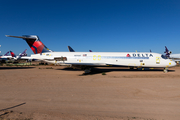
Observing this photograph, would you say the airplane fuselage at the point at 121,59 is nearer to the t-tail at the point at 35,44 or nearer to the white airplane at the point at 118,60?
the white airplane at the point at 118,60

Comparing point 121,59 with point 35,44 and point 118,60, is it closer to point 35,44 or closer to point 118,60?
point 118,60

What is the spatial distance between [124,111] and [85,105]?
6.20 feet

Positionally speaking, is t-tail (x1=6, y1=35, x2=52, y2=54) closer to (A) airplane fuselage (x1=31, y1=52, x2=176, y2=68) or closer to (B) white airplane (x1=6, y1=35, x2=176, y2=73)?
(B) white airplane (x1=6, y1=35, x2=176, y2=73)

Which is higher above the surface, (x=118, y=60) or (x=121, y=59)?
(x=121, y=59)

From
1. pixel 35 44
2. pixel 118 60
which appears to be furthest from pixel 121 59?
pixel 35 44

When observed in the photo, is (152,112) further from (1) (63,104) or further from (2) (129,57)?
(2) (129,57)

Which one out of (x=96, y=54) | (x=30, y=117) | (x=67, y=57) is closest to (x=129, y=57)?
(x=96, y=54)

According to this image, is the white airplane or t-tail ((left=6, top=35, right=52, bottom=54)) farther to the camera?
t-tail ((left=6, top=35, right=52, bottom=54))

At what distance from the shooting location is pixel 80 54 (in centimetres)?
1759

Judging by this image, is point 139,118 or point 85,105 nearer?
point 139,118

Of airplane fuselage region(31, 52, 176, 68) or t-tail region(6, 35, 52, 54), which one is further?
t-tail region(6, 35, 52, 54)

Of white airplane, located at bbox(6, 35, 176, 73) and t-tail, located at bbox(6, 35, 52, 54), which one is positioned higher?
t-tail, located at bbox(6, 35, 52, 54)

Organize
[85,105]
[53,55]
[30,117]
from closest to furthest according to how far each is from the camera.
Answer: [30,117] → [85,105] → [53,55]

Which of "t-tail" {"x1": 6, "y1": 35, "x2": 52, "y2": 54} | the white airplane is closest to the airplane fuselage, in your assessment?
the white airplane
